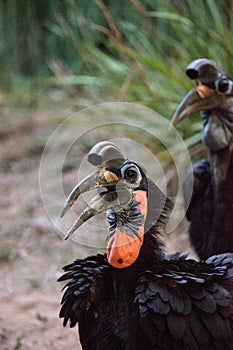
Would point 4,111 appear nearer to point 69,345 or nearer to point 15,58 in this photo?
point 15,58

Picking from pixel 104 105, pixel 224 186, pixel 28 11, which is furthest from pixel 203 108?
pixel 28 11

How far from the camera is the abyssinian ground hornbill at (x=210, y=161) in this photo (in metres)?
3.15

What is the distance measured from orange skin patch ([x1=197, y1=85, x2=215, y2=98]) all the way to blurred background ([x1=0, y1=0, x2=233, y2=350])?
3.75 ft

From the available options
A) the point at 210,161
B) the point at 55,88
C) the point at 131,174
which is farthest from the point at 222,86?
the point at 55,88

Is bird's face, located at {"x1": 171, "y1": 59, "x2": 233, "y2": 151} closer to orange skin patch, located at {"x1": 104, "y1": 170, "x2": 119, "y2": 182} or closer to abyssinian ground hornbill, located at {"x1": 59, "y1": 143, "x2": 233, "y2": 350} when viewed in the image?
abyssinian ground hornbill, located at {"x1": 59, "y1": 143, "x2": 233, "y2": 350}

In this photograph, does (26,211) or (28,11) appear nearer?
(26,211)

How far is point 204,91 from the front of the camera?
329 centimetres

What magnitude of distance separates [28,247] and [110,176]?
2.40m

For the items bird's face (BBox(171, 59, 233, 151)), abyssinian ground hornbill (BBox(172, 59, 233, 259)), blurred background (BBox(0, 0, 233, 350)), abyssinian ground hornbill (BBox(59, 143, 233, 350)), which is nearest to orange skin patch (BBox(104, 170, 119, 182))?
abyssinian ground hornbill (BBox(59, 143, 233, 350))

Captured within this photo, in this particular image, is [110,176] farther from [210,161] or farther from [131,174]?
[210,161]

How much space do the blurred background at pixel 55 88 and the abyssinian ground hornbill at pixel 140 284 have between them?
2.89ft

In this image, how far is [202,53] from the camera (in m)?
4.54

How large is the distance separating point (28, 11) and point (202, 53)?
286 cm

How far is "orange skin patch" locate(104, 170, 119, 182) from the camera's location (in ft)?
7.31
